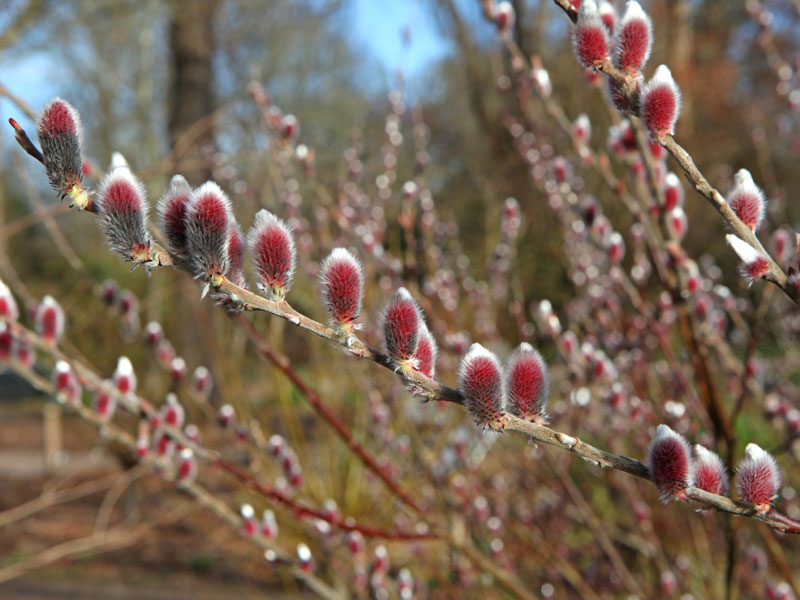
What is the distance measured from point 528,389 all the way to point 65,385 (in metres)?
1.11

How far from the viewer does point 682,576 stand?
2.61 metres

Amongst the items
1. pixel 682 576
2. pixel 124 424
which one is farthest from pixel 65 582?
pixel 682 576

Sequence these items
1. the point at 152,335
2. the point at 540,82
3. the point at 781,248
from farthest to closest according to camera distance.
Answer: the point at 152,335
the point at 540,82
the point at 781,248

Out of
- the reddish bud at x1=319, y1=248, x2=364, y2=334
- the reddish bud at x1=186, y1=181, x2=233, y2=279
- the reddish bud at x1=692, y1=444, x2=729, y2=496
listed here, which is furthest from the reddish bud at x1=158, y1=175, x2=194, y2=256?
the reddish bud at x1=692, y1=444, x2=729, y2=496

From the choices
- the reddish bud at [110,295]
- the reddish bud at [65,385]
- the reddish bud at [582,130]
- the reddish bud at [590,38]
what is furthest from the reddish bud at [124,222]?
the reddish bud at [582,130]

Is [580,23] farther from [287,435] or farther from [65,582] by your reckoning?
[287,435]

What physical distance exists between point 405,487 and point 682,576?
121 cm

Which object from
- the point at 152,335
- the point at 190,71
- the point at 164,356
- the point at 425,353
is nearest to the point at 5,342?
the point at 152,335

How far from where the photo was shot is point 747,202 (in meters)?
0.95

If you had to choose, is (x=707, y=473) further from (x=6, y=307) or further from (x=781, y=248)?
(x=6, y=307)

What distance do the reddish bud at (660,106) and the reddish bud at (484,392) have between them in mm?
341

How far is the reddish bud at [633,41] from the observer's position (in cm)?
92

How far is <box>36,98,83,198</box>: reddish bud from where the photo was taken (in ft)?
2.38

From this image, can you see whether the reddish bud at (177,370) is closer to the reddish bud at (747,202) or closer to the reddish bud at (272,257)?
the reddish bud at (272,257)
